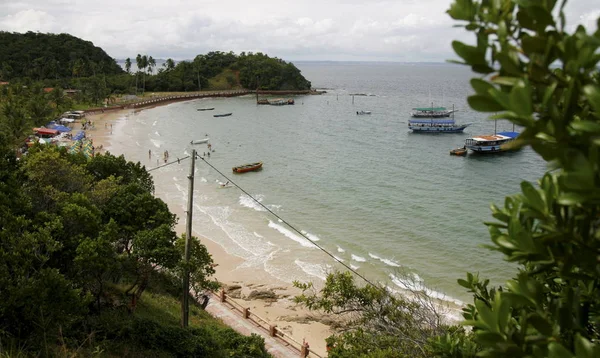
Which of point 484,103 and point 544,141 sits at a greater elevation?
point 484,103

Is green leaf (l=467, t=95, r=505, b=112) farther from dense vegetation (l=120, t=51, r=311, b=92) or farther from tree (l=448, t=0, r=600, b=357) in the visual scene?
dense vegetation (l=120, t=51, r=311, b=92)

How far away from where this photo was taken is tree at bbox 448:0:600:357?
1567mm

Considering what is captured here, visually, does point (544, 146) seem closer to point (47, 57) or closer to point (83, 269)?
point (83, 269)

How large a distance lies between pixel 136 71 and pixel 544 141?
4776 inches

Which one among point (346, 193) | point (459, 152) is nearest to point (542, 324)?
point (346, 193)

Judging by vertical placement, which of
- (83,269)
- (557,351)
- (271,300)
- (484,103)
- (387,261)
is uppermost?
(484,103)

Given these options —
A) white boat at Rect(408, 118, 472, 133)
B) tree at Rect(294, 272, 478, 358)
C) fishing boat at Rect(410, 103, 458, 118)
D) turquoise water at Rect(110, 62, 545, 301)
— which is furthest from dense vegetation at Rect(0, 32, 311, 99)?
tree at Rect(294, 272, 478, 358)

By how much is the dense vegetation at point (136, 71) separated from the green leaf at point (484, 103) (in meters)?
95.2

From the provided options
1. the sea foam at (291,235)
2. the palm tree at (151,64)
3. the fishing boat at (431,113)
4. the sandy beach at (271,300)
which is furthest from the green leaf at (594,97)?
the palm tree at (151,64)

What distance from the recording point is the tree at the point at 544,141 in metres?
1.57

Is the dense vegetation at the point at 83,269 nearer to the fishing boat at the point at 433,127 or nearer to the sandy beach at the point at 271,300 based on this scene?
the sandy beach at the point at 271,300

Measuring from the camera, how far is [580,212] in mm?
1738

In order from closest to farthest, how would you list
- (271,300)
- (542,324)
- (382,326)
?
1. (542,324)
2. (382,326)
3. (271,300)

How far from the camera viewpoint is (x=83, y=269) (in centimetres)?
1102
